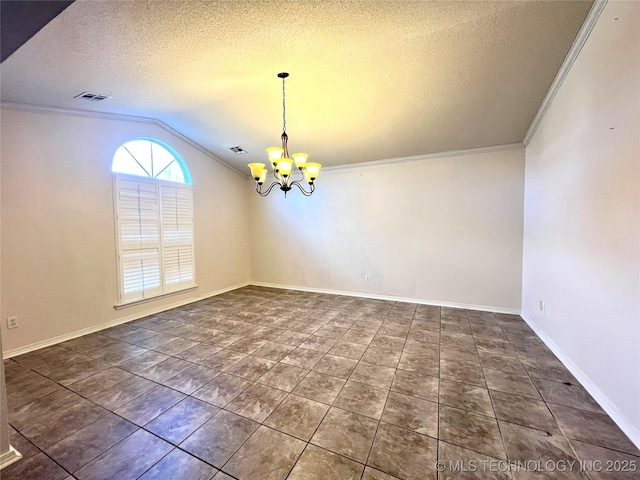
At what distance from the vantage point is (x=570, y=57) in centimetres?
229

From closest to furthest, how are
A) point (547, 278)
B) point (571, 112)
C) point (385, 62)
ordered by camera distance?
point (571, 112)
point (385, 62)
point (547, 278)

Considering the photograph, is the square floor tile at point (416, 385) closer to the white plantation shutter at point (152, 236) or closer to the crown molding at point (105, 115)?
the white plantation shutter at point (152, 236)

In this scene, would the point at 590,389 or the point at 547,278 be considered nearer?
the point at 590,389

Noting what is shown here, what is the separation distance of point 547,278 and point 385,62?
9.65 ft

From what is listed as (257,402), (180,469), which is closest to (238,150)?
(257,402)

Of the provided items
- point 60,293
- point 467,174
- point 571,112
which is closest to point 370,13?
point 571,112

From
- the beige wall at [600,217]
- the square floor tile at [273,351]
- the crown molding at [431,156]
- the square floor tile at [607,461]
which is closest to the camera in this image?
the square floor tile at [607,461]

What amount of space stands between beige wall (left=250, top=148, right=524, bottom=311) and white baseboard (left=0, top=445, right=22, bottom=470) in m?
4.32

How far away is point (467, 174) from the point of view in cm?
414

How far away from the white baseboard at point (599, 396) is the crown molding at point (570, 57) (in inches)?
102

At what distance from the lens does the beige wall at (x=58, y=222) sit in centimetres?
283

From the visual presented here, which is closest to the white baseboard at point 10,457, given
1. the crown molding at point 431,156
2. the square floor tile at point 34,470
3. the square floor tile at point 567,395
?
the square floor tile at point 34,470

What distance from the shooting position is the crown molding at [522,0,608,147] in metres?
1.89

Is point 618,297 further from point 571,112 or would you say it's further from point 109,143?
point 109,143
